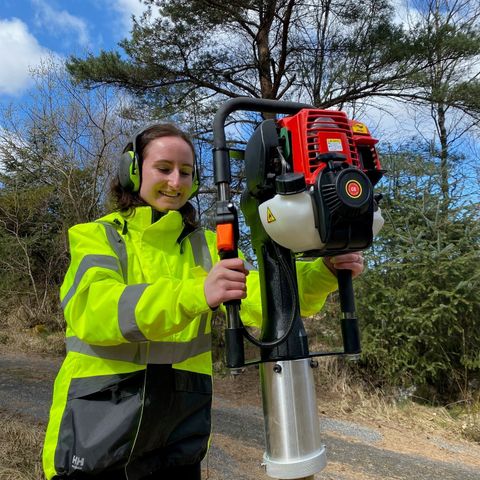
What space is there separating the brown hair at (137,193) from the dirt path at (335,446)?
2255mm

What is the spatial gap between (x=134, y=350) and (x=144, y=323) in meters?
0.31

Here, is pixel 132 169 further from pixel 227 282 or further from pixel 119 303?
pixel 227 282

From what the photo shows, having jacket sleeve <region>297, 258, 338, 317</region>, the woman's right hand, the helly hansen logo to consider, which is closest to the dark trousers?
the helly hansen logo

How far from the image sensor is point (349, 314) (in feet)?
4.78

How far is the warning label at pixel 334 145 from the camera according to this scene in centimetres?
127

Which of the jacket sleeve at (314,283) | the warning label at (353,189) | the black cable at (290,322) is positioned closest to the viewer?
the warning label at (353,189)

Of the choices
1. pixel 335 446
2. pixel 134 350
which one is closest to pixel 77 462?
pixel 134 350

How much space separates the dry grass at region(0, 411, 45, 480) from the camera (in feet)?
10.6

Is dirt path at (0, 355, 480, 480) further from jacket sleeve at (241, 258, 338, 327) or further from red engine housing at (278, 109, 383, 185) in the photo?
red engine housing at (278, 109, 383, 185)

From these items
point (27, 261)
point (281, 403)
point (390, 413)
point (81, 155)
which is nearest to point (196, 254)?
point (281, 403)

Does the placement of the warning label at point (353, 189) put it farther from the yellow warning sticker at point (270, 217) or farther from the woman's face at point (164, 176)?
the woman's face at point (164, 176)

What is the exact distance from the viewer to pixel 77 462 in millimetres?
1497

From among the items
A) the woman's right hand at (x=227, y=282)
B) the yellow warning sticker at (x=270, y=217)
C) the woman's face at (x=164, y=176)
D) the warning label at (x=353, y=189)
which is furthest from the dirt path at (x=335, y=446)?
the warning label at (x=353, y=189)

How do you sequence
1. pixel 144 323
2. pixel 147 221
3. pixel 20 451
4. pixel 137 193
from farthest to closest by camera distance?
pixel 20 451
pixel 137 193
pixel 147 221
pixel 144 323
